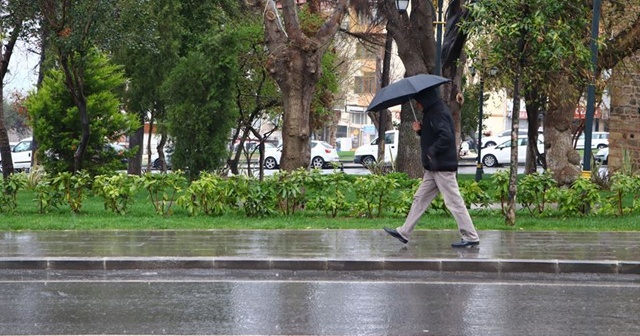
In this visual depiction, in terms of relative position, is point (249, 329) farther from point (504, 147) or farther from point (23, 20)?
point (504, 147)

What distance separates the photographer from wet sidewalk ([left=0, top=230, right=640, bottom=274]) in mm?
10789

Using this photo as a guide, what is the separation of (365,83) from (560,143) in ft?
140

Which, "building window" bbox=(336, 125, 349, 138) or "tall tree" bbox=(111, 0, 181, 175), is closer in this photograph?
"tall tree" bbox=(111, 0, 181, 175)

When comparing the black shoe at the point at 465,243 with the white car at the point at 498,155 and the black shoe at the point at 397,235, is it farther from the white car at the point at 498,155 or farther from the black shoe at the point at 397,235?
the white car at the point at 498,155

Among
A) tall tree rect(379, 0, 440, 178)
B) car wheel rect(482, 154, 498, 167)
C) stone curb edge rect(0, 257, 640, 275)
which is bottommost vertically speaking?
stone curb edge rect(0, 257, 640, 275)

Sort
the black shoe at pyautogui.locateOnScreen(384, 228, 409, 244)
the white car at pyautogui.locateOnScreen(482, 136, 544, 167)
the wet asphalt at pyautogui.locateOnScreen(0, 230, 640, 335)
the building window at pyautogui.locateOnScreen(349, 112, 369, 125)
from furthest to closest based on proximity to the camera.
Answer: the building window at pyautogui.locateOnScreen(349, 112, 369, 125)
the white car at pyautogui.locateOnScreen(482, 136, 544, 167)
the black shoe at pyautogui.locateOnScreen(384, 228, 409, 244)
the wet asphalt at pyautogui.locateOnScreen(0, 230, 640, 335)

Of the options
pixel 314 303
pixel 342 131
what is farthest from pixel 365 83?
pixel 314 303

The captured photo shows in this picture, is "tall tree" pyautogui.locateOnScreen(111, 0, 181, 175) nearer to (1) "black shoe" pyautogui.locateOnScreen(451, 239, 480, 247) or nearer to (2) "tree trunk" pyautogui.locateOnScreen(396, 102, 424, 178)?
(2) "tree trunk" pyautogui.locateOnScreen(396, 102, 424, 178)

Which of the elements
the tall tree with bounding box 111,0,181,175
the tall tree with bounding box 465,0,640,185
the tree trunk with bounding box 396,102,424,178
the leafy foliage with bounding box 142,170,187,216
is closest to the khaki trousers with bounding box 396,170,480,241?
the tall tree with bounding box 465,0,640,185

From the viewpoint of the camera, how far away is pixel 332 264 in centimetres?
1084

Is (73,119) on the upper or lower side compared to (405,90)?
upper

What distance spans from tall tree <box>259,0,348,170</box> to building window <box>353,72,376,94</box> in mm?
46388

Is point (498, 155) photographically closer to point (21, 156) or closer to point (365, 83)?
point (365, 83)

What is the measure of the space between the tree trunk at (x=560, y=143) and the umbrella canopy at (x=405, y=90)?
465 inches
